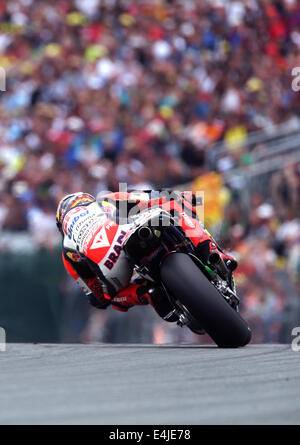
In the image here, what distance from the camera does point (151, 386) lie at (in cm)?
360

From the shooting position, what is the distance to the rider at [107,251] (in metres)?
4.91

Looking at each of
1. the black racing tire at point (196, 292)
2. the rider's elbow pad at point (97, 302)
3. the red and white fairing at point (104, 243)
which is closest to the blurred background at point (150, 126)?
the rider's elbow pad at point (97, 302)

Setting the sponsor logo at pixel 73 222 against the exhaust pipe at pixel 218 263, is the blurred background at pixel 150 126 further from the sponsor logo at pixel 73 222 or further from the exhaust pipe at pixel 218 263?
the exhaust pipe at pixel 218 263

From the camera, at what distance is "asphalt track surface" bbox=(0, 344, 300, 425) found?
2.96 metres

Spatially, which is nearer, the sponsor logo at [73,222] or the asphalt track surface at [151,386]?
the asphalt track surface at [151,386]

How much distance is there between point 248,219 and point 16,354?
16.7ft

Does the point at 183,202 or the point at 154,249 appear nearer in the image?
the point at 154,249

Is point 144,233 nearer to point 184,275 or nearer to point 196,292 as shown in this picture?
point 184,275

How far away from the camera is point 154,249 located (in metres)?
4.62

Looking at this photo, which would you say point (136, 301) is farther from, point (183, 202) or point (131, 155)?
point (131, 155)

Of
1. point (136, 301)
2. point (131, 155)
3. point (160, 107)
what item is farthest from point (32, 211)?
point (136, 301)

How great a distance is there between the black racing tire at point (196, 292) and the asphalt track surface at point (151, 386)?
0.63 ft

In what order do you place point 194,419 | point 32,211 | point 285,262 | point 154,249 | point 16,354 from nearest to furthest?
point 194,419
point 154,249
point 16,354
point 285,262
point 32,211

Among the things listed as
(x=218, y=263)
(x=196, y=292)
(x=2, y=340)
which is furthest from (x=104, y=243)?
(x=2, y=340)
